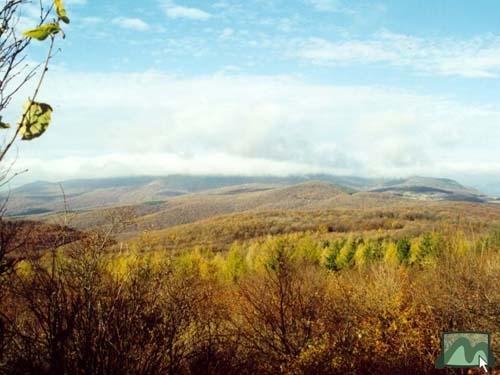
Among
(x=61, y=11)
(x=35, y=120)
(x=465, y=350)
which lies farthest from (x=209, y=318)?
(x=61, y=11)

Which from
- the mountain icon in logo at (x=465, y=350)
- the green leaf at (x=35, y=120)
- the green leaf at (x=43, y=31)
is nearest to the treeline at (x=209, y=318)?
the green leaf at (x=35, y=120)

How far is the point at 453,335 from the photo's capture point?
4.47 meters

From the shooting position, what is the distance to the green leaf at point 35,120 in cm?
192

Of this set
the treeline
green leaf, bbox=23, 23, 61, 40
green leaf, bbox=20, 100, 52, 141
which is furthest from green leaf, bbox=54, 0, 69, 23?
the treeline

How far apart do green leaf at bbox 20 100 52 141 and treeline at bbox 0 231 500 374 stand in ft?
7.23

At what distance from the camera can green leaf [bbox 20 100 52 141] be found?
192 cm

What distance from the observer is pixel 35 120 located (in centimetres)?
192

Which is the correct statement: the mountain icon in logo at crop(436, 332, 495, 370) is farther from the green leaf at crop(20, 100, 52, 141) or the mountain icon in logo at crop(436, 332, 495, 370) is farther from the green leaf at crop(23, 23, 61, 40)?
the green leaf at crop(23, 23, 61, 40)

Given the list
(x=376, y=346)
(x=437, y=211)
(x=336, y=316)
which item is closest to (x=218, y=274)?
(x=336, y=316)

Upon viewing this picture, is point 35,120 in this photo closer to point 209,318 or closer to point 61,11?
A: point 61,11

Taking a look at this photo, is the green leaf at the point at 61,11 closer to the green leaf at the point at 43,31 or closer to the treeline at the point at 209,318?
the green leaf at the point at 43,31

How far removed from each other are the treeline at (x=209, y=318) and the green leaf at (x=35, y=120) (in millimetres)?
2205

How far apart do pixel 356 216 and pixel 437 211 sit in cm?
3157

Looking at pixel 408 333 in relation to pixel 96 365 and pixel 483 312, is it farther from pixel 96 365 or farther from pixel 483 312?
pixel 96 365
